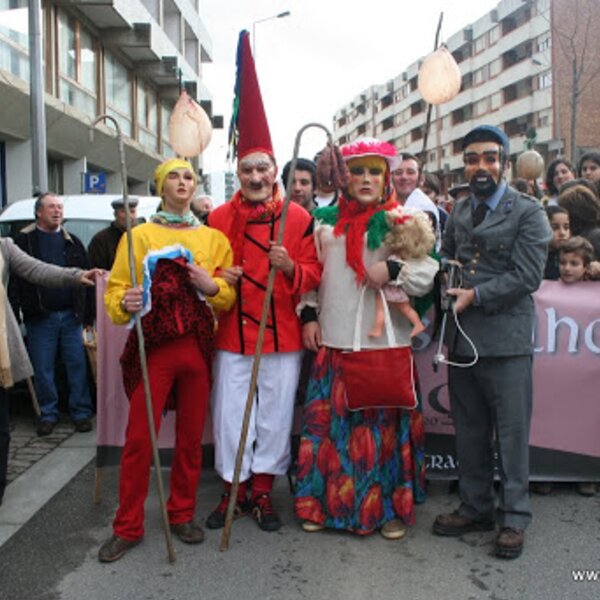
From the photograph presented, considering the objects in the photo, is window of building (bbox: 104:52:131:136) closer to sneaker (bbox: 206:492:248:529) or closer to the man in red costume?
the man in red costume

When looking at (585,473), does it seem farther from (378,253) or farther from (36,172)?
(36,172)

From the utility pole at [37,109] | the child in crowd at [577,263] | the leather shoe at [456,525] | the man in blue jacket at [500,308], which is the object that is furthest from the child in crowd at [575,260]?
the utility pole at [37,109]

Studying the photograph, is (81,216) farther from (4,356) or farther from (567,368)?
(567,368)

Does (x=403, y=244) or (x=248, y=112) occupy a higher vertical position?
(x=248, y=112)

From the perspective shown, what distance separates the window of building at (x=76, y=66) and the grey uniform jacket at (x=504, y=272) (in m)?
16.0

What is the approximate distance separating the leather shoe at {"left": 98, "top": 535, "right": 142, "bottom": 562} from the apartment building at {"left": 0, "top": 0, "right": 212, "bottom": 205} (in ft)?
35.3

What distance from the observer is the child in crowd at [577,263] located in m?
4.46

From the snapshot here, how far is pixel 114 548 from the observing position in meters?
3.65

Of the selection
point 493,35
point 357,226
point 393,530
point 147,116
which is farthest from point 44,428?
point 493,35

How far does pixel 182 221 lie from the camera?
387 centimetres

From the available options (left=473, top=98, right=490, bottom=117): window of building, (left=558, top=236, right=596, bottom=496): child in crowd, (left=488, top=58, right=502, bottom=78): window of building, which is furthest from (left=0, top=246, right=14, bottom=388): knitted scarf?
(left=473, top=98, right=490, bottom=117): window of building

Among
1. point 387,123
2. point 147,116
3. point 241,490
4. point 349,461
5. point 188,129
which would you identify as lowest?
point 241,490

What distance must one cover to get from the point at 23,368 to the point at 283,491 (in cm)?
172

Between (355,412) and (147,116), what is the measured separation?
24.5m
